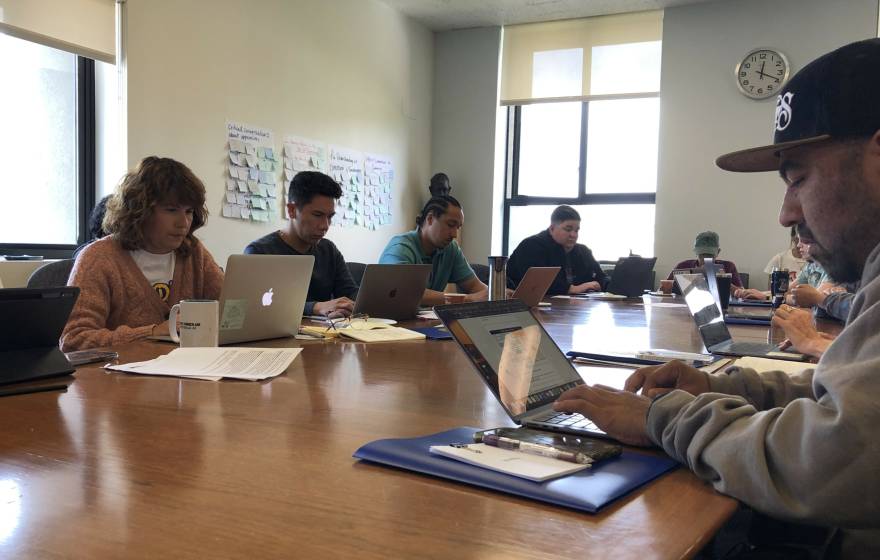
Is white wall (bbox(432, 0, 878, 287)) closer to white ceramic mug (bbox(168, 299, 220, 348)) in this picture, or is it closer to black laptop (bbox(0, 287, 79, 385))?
white ceramic mug (bbox(168, 299, 220, 348))

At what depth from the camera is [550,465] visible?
2.49ft

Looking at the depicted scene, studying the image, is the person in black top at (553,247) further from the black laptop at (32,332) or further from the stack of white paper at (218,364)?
the black laptop at (32,332)

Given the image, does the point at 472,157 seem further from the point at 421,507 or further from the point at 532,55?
the point at 421,507

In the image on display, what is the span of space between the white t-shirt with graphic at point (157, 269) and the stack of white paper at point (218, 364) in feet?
2.43

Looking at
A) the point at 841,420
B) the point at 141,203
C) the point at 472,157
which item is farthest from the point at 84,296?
the point at 472,157

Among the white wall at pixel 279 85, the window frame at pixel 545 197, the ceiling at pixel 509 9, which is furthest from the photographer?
the window frame at pixel 545 197

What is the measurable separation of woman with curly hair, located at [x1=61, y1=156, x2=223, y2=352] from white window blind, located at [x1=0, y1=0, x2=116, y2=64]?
1607 millimetres

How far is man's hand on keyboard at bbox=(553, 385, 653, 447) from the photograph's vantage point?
2.85 feet

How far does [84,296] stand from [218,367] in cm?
74

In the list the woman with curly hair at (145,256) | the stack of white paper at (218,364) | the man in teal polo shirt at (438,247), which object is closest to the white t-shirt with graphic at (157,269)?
the woman with curly hair at (145,256)

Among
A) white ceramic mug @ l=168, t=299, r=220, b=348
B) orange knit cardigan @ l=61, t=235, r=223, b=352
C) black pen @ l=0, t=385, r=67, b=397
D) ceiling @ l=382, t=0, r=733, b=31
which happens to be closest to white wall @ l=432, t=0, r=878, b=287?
ceiling @ l=382, t=0, r=733, b=31

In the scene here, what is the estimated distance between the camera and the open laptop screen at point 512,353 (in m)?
0.95

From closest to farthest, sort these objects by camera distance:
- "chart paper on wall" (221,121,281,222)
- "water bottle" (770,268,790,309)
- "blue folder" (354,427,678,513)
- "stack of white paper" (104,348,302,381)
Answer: "blue folder" (354,427,678,513) → "stack of white paper" (104,348,302,381) → "water bottle" (770,268,790,309) → "chart paper on wall" (221,121,281,222)

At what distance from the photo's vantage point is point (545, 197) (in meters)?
6.36
